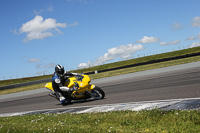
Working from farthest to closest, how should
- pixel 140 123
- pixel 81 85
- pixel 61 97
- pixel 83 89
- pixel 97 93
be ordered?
pixel 61 97, pixel 97 93, pixel 83 89, pixel 81 85, pixel 140 123

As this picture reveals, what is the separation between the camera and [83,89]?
11.0m

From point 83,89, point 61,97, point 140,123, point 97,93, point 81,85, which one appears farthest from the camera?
point 61,97

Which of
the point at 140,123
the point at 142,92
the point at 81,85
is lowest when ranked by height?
the point at 140,123

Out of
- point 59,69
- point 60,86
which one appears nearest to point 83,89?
point 60,86

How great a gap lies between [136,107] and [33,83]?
29.9 meters

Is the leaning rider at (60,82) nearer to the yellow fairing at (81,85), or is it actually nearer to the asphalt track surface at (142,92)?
the yellow fairing at (81,85)

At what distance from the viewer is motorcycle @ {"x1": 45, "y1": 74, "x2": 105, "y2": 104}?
1091 cm

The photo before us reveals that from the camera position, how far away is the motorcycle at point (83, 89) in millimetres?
10906

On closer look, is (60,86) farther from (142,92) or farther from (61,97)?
(142,92)

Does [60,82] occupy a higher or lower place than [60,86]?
higher

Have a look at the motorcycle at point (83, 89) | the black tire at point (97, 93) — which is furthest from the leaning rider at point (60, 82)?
the black tire at point (97, 93)

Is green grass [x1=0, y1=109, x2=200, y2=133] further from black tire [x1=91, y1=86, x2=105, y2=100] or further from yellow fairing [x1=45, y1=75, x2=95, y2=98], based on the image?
black tire [x1=91, y1=86, x2=105, y2=100]

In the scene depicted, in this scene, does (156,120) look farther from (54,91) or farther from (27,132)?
(54,91)

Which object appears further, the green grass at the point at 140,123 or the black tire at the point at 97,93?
the black tire at the point at 97,93
